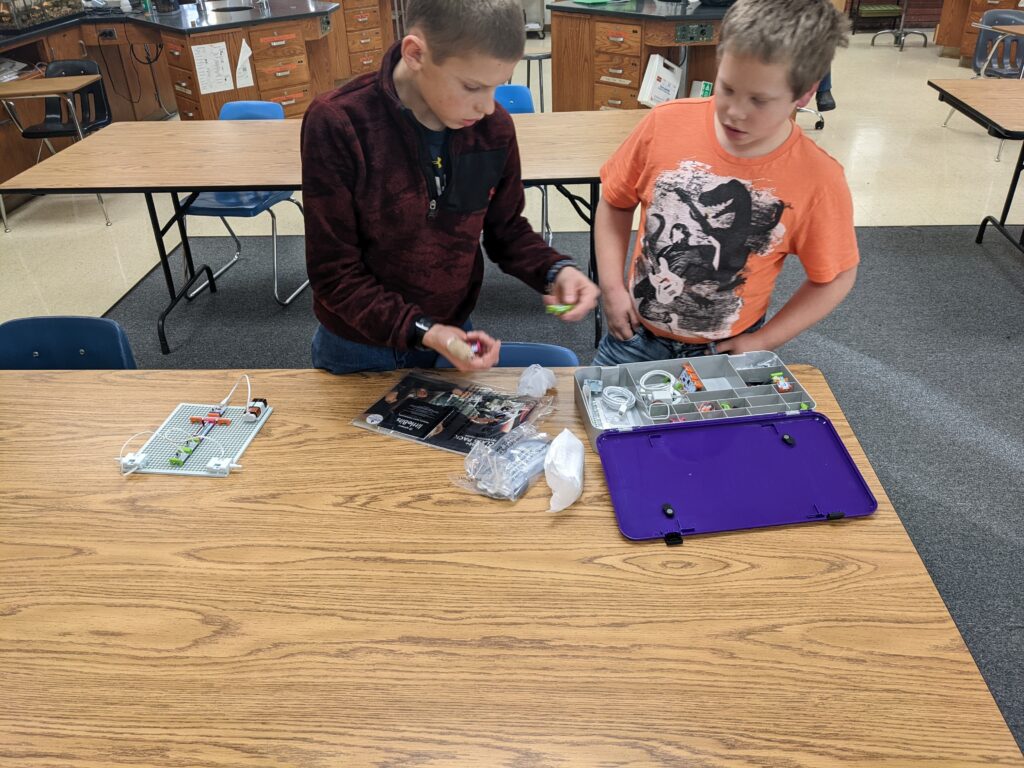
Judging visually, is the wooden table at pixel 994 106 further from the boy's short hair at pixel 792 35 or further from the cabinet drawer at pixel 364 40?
the cabinet drawer at pixel 364 40

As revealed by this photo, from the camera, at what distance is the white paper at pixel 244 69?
15.8 ft

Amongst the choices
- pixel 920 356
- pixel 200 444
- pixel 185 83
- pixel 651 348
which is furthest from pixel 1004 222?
pixel 185 83

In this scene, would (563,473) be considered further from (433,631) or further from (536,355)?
(536,355)

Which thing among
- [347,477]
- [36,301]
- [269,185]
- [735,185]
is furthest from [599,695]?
[36,301]

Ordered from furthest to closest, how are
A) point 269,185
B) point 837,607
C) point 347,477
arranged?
point 269,185 → point 347,477 → point 837,607

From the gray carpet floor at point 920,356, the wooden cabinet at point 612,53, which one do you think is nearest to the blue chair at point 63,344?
the gray carpet floor at point 920,356

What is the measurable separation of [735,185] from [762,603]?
72 centimetres

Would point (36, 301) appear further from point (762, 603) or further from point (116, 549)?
point (762, 603)

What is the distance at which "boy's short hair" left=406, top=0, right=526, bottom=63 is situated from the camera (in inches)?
→ 39.2

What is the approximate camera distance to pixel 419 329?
1201mm

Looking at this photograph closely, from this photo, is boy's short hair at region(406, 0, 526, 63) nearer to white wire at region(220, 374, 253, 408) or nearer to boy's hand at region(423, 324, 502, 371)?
boy's hand at region(423, 324, 502, 371)

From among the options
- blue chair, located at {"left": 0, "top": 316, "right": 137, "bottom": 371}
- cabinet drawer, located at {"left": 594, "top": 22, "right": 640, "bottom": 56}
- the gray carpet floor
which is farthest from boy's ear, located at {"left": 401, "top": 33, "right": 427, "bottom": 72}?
cabinet drawer, located at {"left": 594, "top": 22, "right": 640, "bottom": 56}

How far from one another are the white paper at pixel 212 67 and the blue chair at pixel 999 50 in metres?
5.07

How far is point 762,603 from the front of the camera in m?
0.94
